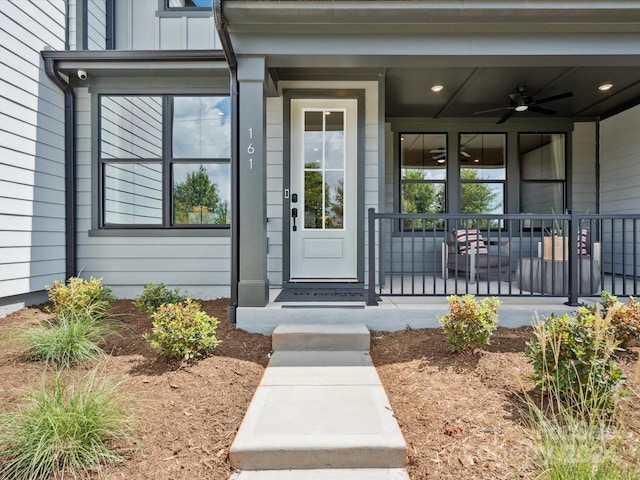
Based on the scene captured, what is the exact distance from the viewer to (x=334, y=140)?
4.59m

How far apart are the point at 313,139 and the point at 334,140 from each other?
0.89 ft

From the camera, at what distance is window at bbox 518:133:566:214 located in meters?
6.11

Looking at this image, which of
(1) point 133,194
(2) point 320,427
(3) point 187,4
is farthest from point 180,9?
(2) point 320,427

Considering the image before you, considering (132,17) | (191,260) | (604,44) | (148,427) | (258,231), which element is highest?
(132,17)

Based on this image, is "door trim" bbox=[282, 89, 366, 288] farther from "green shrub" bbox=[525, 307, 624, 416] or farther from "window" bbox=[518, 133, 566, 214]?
"window" bbox=[518, 133, 566, 214]

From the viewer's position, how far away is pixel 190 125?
15.0 ft

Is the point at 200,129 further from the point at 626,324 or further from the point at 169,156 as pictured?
the point at 626,324

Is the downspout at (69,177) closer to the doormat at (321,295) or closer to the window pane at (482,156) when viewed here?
the doormat at (321,295)

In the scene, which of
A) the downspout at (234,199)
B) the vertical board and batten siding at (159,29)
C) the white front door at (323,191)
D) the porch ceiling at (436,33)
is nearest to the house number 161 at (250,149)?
the downspout at (234,199)

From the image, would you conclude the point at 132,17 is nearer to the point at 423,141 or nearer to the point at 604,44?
the point at 423,141

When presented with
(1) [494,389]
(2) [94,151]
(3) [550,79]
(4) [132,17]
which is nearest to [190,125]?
(2) [94,151]

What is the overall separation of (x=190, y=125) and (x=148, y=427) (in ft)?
12.2

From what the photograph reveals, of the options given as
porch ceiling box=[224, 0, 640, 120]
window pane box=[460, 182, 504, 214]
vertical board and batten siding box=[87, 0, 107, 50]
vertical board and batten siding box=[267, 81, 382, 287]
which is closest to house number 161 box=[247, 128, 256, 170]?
porch ceiling box=[224, 0, 640, 120]

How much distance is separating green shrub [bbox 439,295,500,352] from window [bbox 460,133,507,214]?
12.6ft
